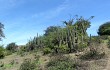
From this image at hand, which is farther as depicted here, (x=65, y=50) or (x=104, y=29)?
(x=104, y=29)

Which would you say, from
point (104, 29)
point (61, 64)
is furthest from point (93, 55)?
point (104, 29)

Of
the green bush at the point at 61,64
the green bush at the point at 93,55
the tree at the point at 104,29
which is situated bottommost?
the green bush at the point at 61,64

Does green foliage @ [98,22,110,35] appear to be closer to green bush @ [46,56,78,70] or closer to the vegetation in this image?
the vegetation

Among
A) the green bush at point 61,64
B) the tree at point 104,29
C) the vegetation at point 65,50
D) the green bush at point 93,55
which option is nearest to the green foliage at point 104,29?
the tree at point 104,29

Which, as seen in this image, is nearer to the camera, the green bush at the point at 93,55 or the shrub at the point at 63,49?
the green bush at the point at 93,55

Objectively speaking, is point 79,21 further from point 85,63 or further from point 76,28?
point 85,63

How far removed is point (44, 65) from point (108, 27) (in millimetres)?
17199

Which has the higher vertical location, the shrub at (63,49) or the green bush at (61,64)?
the shrub at (63,49)

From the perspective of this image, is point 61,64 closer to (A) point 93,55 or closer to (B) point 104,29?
(A) point 93,55

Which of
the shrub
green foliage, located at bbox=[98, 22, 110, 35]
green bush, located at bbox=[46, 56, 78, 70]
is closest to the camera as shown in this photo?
green bush, located at bbox=[46, 56, 78, 70]

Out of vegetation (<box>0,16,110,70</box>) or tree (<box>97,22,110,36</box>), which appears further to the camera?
tree (<box>97,22,110,36</box>)

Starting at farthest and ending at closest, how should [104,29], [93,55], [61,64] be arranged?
[104,29] → [93,55] → [61,64]

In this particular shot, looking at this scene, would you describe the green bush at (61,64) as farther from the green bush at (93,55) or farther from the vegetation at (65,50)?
the green bush at (93,55)

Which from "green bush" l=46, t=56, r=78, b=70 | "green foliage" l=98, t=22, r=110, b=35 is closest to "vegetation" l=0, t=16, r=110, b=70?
"green bush" l=46, t=56, r=78, b=70
